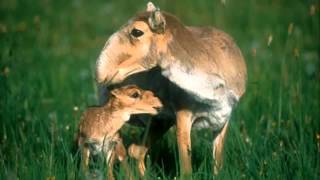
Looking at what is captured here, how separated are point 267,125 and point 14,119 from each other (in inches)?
95.4

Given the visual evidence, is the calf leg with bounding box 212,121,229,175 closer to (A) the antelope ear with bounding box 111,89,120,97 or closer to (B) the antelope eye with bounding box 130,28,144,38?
(A) the antelope ear with bounding box 111,89,120,97

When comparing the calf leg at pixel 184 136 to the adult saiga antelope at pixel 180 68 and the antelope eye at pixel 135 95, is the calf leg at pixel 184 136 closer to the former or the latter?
the adult saiga antelope at pixel 180 68

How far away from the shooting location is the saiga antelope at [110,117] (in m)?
5.80

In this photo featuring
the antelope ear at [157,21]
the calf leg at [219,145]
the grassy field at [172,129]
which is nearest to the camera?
the antelope ear at [157,21]

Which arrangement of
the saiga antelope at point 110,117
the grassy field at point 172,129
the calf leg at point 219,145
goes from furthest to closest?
the calf leg at point 219,145 < the grassy field at point 172,129 < the saiga antelope at point 110,117

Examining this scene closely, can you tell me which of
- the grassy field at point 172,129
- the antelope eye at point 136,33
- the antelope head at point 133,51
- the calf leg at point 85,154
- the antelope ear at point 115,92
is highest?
the antelope eye at point 136,33

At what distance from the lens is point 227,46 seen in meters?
6.33

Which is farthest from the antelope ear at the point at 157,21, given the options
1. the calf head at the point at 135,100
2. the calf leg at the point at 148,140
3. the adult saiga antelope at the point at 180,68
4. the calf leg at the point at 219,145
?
the calf leg at the point at 219,145

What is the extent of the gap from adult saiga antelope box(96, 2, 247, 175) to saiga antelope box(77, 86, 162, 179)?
0.14 m

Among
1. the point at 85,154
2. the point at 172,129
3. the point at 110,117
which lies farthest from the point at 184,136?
the point at 172,129

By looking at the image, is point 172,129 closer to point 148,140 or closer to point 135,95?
point 148,140

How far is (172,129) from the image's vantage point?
25.2 ft

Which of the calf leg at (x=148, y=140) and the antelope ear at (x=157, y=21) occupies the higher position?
the antelope ear at (x=157, y=21)

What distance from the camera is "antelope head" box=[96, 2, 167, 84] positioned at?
5520 millimetres
